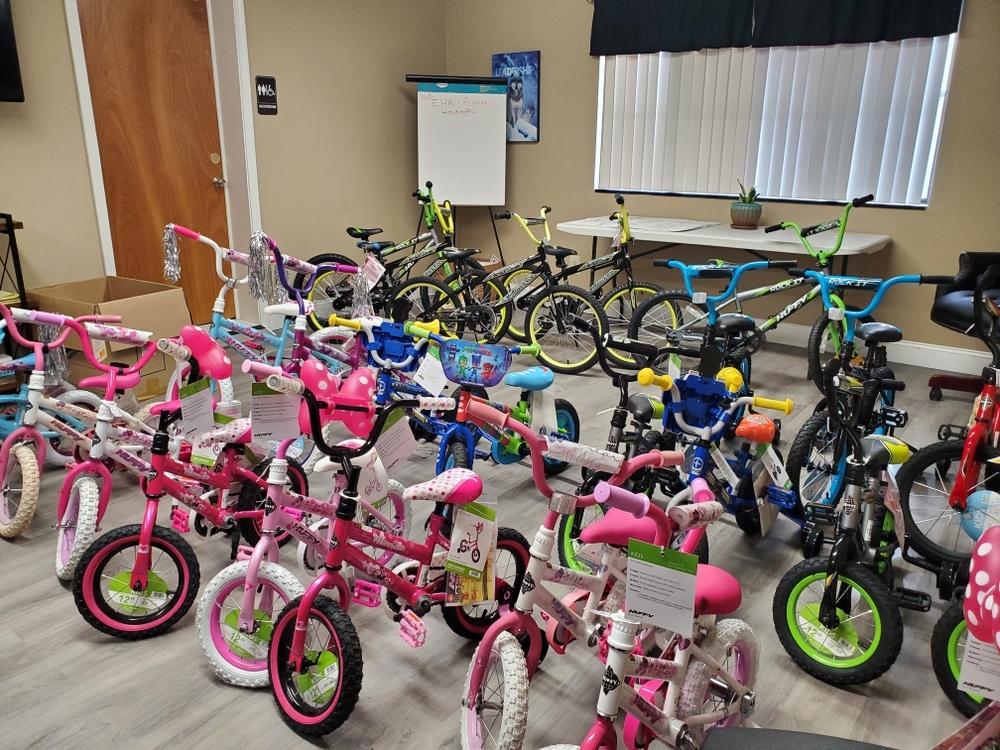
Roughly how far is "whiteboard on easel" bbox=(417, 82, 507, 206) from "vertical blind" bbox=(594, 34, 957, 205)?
794 mm

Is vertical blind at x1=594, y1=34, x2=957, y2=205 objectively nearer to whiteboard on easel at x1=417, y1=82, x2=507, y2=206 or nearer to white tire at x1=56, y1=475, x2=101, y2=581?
whiteboard on easel at x1=417, y1=82, x2=507, y2=206

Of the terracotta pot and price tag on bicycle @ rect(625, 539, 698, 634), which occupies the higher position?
the terracotta pot

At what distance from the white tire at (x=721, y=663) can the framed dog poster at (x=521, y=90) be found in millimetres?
4985

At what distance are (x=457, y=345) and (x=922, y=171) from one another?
3.85m

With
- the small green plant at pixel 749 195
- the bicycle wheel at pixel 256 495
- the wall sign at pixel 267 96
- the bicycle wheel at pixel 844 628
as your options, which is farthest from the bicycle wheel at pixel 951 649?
the wall sign at pixel 267 96

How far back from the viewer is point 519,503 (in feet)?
9.11

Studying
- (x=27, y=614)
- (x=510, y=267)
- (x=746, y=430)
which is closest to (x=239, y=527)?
(x=27, y=614)

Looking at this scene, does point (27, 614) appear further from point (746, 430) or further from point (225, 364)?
point (746, 430)

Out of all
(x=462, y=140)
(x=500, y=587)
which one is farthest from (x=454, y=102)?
(x=500, y=587)

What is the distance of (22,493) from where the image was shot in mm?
2436

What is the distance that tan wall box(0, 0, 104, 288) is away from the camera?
377cm

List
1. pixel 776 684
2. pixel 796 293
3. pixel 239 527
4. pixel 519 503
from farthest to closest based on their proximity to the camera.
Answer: pixel 796 293 → pixel 519 503 → pixel 239 527 → pixel 776 684

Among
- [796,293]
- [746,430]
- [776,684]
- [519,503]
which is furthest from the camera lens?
[796,293]

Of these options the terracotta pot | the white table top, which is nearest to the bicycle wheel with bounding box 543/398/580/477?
the white table top
